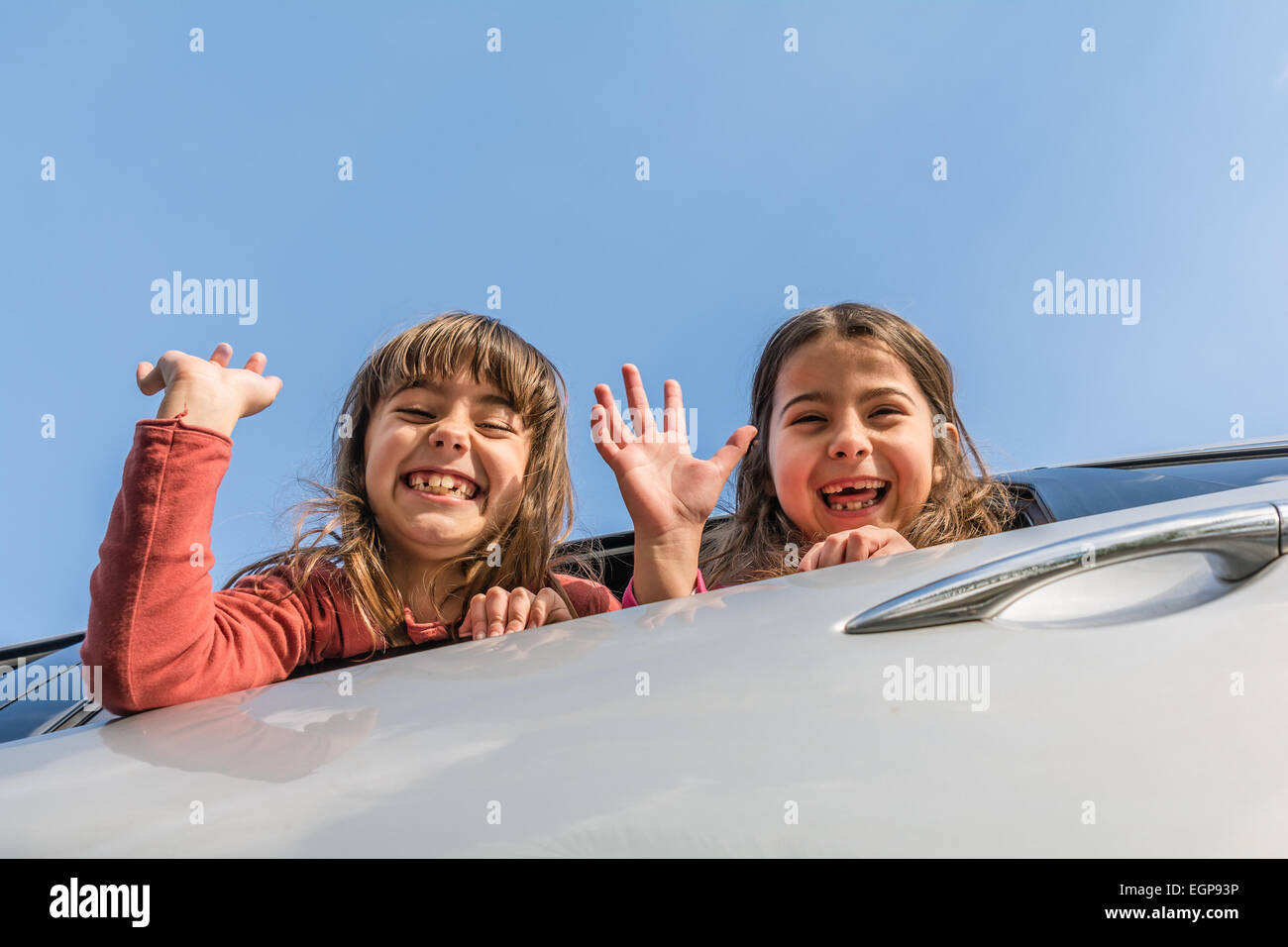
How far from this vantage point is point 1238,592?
0.86 metres

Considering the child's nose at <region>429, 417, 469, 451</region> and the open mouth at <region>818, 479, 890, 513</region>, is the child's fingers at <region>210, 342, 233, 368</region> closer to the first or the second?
the child's nose at <region>429, 417, 469, 451</region>

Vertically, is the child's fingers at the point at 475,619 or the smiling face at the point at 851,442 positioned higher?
the smiling face at the point at 851,442

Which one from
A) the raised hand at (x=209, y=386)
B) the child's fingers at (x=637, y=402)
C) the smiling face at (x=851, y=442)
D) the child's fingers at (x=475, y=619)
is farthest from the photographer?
the smiling face at (x=851, y=442)

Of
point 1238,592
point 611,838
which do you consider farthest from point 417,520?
point 1238,592

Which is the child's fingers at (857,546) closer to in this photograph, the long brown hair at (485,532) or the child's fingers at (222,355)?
the long brown hair at (485,532)

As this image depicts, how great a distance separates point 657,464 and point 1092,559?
0.90m

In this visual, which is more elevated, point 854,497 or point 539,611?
point 854,497

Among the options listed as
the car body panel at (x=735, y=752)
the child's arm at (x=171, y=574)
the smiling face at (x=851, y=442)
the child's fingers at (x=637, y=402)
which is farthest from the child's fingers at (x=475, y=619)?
the smiling face at (x=851, y=442)

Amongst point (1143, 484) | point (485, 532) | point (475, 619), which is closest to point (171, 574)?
point (475, 619)

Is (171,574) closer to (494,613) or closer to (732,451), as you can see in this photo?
(494,613)

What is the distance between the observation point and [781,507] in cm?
211

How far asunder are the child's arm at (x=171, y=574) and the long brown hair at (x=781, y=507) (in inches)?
42.2

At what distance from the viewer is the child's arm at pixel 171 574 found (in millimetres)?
994
